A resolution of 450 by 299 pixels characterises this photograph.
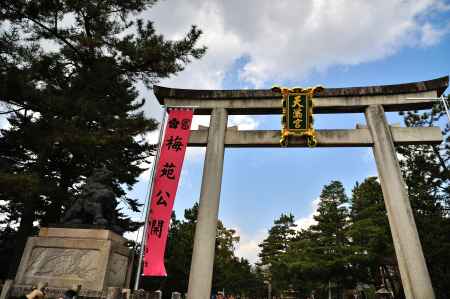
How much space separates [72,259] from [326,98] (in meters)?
7.26

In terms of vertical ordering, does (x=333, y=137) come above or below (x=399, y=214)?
above

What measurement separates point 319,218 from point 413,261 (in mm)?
14423

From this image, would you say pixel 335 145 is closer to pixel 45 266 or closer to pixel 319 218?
pixel 45 266

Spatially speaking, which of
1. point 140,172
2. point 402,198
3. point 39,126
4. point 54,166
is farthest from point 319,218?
point 39,126

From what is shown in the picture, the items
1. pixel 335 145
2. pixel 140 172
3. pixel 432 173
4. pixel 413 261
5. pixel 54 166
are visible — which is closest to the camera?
pixel 413 261

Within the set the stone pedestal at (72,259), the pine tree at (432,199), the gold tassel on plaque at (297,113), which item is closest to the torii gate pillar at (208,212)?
the gold tassel on plaque at (297,113)

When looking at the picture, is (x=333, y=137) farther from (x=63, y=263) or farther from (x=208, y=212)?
(x=63, y=263)

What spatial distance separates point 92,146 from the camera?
760 centimetres

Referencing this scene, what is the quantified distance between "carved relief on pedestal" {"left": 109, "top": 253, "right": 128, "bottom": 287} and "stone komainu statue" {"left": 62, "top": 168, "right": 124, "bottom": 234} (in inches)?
17.6

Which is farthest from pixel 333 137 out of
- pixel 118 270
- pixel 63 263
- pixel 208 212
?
pixel 63 263

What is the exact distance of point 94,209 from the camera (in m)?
4.89

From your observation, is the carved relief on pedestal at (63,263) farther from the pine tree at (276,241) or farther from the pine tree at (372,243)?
the pine tree at (276,241)

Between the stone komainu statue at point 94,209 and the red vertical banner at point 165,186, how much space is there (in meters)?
1.64

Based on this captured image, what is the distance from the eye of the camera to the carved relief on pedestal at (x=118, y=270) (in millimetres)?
4543
